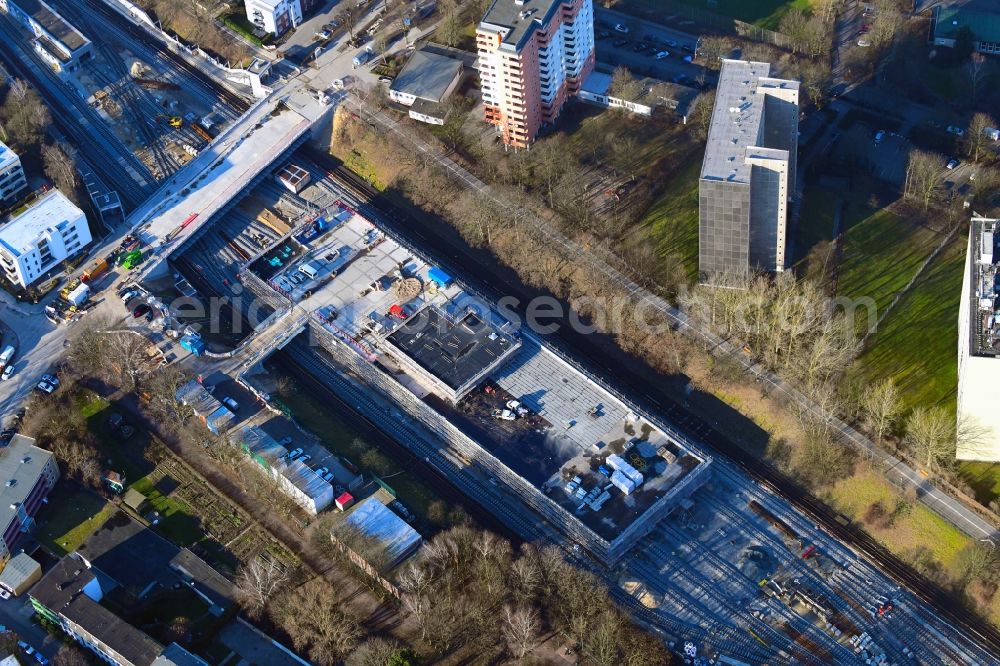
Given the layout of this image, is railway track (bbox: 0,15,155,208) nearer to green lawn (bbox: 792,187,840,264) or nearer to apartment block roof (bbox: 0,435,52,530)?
apartment block roof (bbox: 0,435,52,530)

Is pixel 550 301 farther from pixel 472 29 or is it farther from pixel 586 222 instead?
pixel 472 29

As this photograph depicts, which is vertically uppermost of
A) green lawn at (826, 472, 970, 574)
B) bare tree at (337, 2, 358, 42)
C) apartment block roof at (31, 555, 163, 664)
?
bare tree at (337, 2, 358, 42)

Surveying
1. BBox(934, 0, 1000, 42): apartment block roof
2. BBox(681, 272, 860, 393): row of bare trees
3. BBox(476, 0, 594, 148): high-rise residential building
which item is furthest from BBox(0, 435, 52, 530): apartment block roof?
BBox(934, 0, 1000, 42): apartment block roof

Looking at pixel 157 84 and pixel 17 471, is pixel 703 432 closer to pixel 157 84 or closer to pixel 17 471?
pixel 17 471

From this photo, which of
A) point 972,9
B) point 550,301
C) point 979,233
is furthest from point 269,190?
point 972,9

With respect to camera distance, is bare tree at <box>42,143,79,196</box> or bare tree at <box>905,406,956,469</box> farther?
bare tree at <box>42,143,79,196</box>

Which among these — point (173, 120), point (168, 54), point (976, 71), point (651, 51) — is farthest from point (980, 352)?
point (168, 54)
